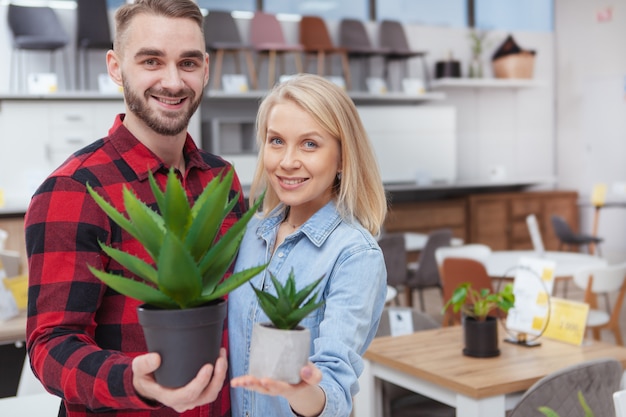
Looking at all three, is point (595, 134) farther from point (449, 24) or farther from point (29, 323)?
point (29, 323)

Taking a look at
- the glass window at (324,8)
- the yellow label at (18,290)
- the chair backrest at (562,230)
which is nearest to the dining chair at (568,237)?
the chair backrest at (562,230)

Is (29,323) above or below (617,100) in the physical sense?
below

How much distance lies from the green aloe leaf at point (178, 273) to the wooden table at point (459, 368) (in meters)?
1.48

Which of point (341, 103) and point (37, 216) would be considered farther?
point (341, 103)

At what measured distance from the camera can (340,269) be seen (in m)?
1.34

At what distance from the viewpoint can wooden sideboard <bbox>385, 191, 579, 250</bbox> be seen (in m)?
8.94

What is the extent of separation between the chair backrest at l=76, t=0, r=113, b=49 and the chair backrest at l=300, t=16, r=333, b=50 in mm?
2302

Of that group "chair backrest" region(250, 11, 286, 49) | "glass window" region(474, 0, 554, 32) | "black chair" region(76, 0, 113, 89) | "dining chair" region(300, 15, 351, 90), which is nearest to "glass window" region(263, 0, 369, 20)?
"dining chair" region(300, 15, 351, 90)

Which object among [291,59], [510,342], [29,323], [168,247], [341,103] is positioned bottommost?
[510,342]

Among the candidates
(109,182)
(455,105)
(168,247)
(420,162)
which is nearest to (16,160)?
(420,162)

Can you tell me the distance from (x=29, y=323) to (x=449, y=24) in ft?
31.3

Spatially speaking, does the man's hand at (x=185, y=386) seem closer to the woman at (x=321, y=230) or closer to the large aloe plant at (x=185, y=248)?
the large aloe plant at (x=185, y=248)

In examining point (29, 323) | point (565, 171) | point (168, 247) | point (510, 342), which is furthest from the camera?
point (565, 171)

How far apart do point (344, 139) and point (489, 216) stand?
8.27 m
